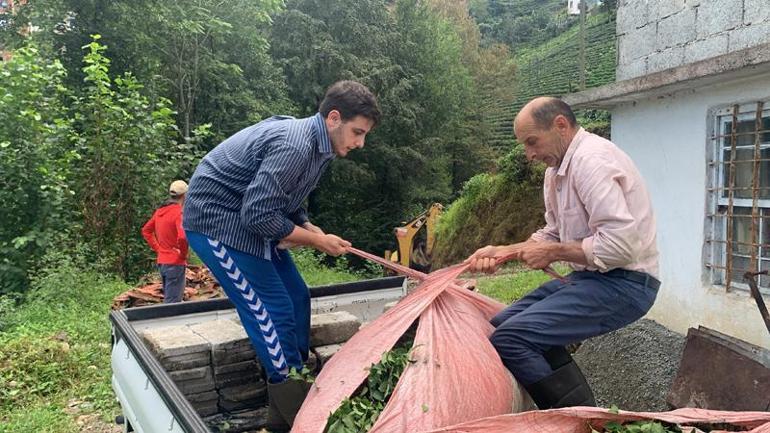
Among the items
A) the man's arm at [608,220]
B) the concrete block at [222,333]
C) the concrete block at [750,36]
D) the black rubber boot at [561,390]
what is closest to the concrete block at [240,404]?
the concrete block at [222,333]

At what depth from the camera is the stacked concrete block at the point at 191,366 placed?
261 cm

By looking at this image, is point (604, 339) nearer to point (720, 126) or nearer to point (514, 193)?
point (720, 126)

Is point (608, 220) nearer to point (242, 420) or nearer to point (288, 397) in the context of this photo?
point (288, 397)

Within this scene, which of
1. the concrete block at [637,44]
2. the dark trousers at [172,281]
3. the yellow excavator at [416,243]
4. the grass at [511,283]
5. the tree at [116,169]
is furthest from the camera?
the yellow excavator at [416,243]

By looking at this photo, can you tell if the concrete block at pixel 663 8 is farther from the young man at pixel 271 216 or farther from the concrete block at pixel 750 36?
the young man at pixel 271 216

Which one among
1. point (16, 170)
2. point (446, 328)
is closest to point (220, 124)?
point (16, 170)

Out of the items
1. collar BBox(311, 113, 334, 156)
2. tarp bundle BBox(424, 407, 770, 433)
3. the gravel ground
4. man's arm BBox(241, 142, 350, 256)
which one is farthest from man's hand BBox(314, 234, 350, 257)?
the gravel ground

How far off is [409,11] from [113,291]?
20.4m

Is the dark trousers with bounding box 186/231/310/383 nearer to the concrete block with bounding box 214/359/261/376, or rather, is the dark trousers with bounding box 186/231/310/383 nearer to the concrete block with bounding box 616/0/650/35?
the concrete block with bounding box 214/359/261/376

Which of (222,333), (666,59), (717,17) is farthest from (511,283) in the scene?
(222,333)

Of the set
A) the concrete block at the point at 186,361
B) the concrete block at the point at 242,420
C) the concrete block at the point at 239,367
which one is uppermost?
the concrete block at the point at 186,361

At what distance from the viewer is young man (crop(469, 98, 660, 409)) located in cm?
215

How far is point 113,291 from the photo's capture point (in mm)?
7418

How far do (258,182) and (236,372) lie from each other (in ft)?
3.08
